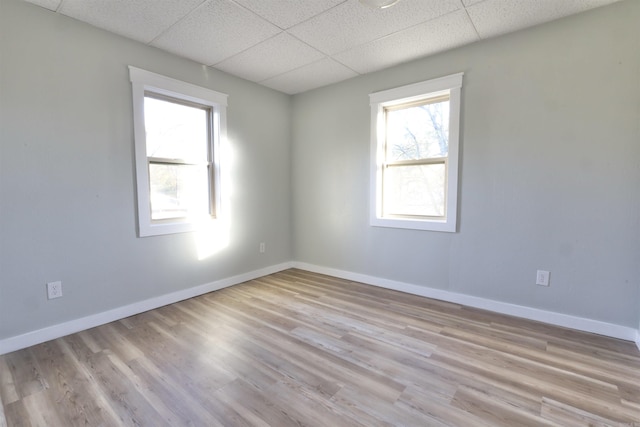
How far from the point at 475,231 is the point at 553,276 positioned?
0.69 metres

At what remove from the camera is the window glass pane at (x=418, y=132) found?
10.0 ft

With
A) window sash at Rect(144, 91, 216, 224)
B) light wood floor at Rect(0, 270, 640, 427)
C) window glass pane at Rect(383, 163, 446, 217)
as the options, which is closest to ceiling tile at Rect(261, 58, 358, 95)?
window sash at Rect(144, 91, 216, 224)

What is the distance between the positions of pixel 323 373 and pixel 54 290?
2.19m

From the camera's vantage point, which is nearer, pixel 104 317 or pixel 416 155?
pixel 104 317

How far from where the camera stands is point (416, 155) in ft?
10.7

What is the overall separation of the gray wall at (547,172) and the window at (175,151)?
2052 millimetres

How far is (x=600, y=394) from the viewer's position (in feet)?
5.39

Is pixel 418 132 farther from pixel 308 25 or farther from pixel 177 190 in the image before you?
pixel 177 190

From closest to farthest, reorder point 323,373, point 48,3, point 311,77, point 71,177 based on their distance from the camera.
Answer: point 323,373, point 48,3, point 71,177, point 311,77

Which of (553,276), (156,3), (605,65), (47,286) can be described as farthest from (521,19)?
(47,286)

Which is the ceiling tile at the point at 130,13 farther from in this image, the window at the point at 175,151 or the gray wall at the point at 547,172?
the gray wall at the point at 547,172

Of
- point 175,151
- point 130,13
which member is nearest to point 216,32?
point 130,13

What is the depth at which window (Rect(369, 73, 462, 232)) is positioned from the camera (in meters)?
2.94

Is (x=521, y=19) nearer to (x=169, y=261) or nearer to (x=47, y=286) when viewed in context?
(x=169, y=261)
